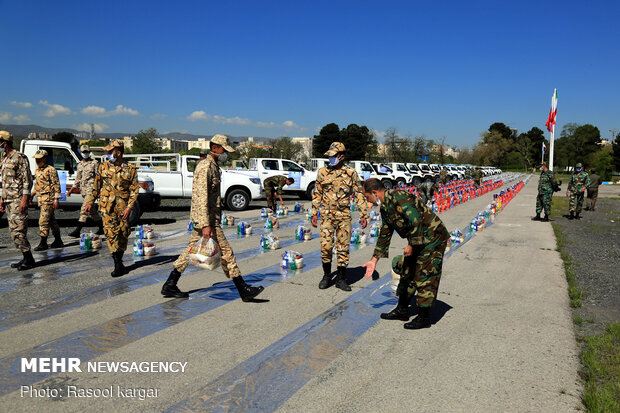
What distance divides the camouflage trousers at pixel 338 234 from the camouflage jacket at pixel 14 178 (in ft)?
15.7

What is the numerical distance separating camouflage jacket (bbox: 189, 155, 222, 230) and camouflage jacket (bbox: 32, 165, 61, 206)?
469 cm

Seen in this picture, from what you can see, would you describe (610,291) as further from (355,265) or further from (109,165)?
(109,165)

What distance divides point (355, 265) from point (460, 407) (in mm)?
4317

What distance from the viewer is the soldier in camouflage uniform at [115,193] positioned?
244 inches

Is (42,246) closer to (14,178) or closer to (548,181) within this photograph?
(14,178)

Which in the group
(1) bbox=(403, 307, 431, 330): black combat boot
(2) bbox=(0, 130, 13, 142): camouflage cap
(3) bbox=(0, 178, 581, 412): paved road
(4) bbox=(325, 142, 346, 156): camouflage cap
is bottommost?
(3) bbox=(0, 178, 581, 412): paved road

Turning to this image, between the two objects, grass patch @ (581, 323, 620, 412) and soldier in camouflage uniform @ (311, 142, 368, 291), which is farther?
soldier in camouflage uniform @ (311, 142, 368, 291)

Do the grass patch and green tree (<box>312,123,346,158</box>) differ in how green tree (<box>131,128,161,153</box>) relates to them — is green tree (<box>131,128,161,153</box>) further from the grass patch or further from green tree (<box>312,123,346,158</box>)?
the grass patch

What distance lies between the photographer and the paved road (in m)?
3.08

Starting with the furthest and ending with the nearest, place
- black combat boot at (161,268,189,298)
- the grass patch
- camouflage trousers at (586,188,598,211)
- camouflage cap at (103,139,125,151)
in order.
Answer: camouflage trousers at (586,188,598,211)
camouflage cap at (103,139,125,151)
black combat boot at (161,268,189,298)
the grass patch

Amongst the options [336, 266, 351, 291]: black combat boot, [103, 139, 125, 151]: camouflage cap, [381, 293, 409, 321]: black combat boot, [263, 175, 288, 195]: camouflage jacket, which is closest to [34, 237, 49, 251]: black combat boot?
[103, 139, 125, 151]: camouflage cap

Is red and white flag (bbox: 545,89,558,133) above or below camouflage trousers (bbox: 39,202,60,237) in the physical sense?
above

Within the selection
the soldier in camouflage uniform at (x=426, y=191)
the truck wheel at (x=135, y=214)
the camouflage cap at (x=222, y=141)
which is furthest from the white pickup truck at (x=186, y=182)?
the camouflage cap at (x=222, y=141)

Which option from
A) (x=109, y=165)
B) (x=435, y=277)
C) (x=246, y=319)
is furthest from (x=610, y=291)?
(x=109, y=165)
